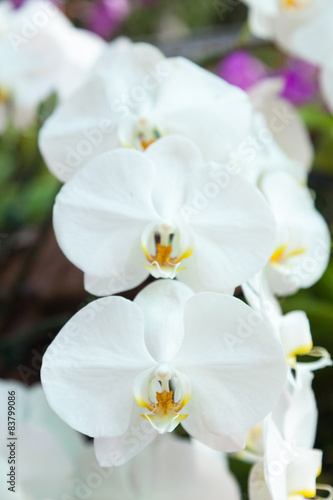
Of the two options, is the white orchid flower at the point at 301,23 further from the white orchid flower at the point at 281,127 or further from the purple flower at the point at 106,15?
the purple flower at the point at 106,15

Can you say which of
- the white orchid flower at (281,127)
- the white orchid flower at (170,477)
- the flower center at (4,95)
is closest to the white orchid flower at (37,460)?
the white orchid flower at (170,477)

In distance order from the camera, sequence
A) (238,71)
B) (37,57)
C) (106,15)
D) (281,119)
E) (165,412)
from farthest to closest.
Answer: (106,15) < (238,71) < (37,57) < (281,119) < (165,412)

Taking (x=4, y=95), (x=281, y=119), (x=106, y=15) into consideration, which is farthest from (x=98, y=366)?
(x=106, y=15)

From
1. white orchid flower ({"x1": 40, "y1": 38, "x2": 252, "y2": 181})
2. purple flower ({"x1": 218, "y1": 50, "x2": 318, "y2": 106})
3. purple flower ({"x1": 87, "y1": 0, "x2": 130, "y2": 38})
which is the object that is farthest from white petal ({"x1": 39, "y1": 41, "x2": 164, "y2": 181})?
purple flower ({"x1": 87, "y1": 0, "x2": 130, "y2": 38})

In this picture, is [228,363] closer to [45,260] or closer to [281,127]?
[281,127]

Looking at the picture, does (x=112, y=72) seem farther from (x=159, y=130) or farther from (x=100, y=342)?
(x=100, y=342)

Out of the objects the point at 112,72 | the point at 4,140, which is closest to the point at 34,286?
the point at 4,140
